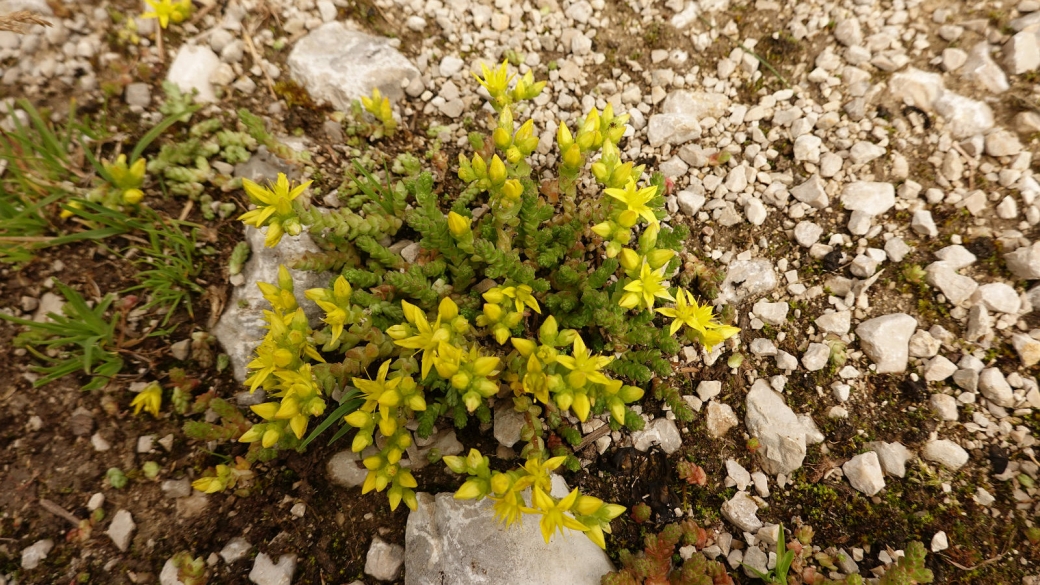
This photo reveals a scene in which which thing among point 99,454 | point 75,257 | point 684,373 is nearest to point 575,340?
point 684,373

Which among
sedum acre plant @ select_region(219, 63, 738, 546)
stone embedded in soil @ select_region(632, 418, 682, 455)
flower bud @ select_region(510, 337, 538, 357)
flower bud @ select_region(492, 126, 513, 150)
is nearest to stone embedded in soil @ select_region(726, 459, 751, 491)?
stone embedded in soil @ select_region(632, 418, 682, 455)

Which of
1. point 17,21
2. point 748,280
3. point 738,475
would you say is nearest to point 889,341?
point 748,280

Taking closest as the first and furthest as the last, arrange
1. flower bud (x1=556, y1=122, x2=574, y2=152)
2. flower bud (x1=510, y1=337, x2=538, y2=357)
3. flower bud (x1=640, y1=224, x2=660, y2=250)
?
1. flower bud (x1=510, y1=337, x2=538, y2=357)
2. flower bud (x1=640, y1=224, x2=660, y2=250)
3. flower bud (x1=556, y1=122, x2=574, y2=152)

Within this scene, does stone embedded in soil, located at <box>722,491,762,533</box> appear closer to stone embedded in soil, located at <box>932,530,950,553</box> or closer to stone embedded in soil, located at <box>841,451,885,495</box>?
stone embedded in soil, located at <box>841,451,885,495</box>

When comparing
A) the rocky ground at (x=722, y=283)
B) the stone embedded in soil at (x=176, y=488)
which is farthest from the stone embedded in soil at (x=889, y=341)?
the stone embedded in soil at (x=176, y=488)

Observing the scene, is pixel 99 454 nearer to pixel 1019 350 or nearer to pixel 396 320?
pixel 396 320

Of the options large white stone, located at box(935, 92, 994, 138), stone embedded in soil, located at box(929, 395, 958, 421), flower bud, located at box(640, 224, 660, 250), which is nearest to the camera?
flower bud, located at box(640, 224, 660, 250)

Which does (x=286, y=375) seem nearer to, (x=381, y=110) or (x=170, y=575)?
(x=170, y=575)
